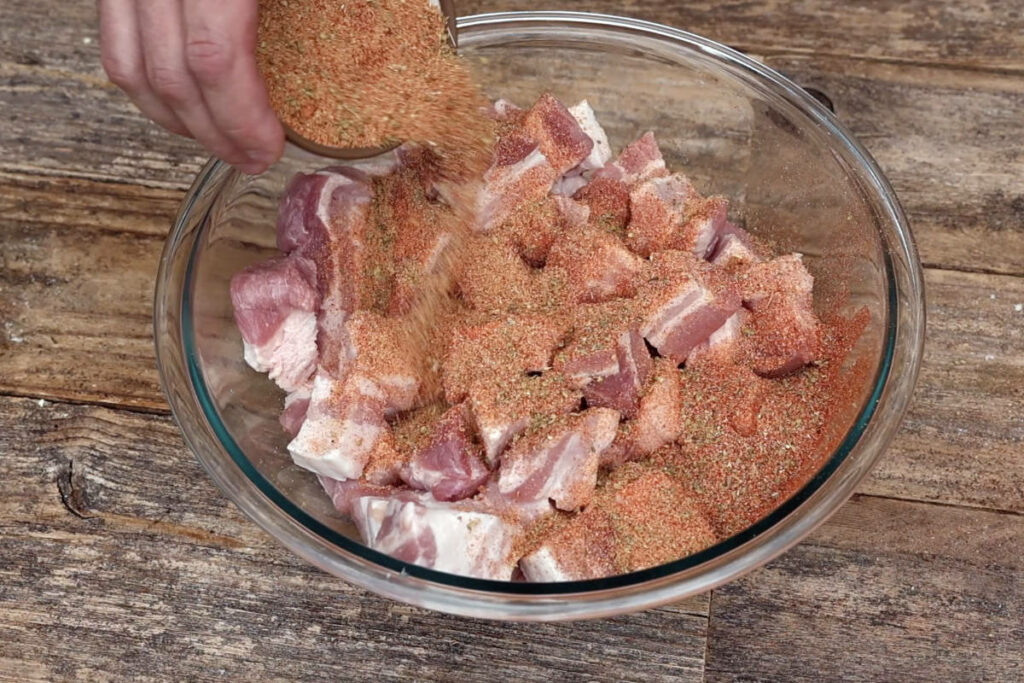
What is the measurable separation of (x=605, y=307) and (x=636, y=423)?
0.69ft

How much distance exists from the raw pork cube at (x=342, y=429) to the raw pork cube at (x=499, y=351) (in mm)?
127

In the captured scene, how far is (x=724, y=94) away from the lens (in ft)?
6.13

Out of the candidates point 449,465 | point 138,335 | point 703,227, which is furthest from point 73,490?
point 703,227

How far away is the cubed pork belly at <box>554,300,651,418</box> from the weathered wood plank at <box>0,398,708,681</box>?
40 cm

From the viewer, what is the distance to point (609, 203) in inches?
67.7

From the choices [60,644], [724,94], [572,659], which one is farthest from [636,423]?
[60,644]

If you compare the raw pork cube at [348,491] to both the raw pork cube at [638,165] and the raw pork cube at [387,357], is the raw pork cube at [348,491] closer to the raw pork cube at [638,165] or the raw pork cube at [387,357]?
the raw pork cube at [387,357]

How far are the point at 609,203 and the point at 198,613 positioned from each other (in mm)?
1057

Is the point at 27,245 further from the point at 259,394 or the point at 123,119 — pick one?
the point at 259,394

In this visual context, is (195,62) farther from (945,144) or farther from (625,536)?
(945,144)

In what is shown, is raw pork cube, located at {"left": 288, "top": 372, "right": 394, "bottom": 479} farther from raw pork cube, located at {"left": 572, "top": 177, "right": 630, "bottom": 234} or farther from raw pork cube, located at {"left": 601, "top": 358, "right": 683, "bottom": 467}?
raw pork cube, located at {"left": 572, "top": 177, "right": 630, "bottom": 234}

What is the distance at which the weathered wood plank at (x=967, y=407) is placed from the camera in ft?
5.59

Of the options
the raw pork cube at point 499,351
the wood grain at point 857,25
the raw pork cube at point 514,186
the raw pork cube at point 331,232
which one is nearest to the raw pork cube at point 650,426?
the raw pork cube at point 499,351

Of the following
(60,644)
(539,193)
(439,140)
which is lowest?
(60,644)
